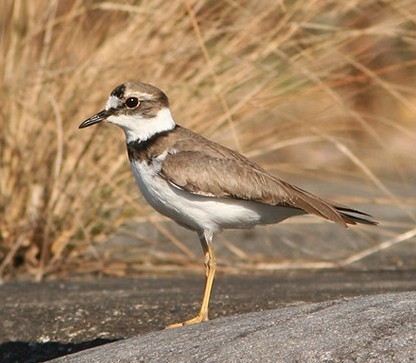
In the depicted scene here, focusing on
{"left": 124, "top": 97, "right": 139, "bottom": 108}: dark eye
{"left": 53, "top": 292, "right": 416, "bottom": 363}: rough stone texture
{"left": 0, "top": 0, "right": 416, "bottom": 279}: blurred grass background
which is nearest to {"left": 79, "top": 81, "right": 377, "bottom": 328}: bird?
{"left": 124, "top": 97, "right": 139, "bottom": 108}: dark eye

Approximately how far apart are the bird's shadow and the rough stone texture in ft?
2.31

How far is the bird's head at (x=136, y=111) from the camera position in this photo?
4.73 meters

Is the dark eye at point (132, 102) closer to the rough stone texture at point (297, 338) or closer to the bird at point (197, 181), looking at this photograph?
the bird at point (197, 181)

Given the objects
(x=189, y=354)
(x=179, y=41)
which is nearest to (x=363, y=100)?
(x=179, y=41)

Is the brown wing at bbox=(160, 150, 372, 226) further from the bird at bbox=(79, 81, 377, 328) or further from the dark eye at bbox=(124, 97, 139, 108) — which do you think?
the dark eye at bbox=(124, 97, 139, 108)

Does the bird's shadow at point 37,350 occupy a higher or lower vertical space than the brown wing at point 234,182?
lower

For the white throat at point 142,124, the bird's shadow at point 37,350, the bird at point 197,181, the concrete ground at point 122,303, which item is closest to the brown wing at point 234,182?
the bird at point 197,181

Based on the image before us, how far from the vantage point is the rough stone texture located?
3.35m

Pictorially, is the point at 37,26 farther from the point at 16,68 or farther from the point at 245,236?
→ the point at 245,236

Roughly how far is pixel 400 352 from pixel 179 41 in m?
3.43

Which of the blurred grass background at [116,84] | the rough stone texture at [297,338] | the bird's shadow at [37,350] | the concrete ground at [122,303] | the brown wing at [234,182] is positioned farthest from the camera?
the blurred grass background at [116,84]

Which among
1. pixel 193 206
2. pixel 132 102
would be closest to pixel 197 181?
pixel 193 206

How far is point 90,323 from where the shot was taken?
16.0 feet

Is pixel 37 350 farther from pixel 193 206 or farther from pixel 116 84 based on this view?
pixel 116 84
